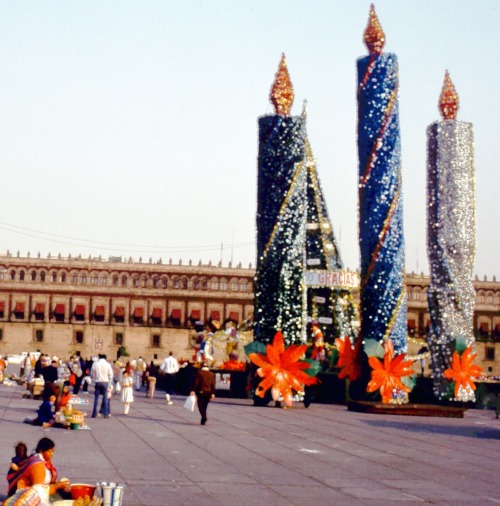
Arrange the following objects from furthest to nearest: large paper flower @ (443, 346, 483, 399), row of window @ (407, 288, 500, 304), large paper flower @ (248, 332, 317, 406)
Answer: row of window @ (407, 288, 500, 304) < large paper flower @ (443, 346, 483, 399) < large paper flower @ (248, 332, 317, 406)

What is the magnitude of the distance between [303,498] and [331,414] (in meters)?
12.7

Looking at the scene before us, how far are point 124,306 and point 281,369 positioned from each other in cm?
5428

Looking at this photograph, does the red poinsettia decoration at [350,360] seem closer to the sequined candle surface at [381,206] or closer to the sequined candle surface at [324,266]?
the sequined candle surface at [381,206]

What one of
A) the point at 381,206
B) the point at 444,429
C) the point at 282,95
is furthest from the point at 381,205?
the point at 444,429

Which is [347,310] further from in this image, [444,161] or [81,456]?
[81,456]

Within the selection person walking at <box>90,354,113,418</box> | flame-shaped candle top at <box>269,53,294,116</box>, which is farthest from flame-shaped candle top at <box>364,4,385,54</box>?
person walking at <box>90,354,113,418</box>

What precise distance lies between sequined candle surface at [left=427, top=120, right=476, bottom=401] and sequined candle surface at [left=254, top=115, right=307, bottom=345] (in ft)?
14.7

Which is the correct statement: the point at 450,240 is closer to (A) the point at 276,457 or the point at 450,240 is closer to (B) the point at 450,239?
(B) the point at 450,239

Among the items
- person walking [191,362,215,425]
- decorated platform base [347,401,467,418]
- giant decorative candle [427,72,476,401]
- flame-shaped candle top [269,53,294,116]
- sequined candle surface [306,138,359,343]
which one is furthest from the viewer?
sequined candle surface [306,138,359,343]

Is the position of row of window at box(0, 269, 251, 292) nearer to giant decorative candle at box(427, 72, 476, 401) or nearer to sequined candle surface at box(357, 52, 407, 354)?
giant decorative candle at box(427, 72, 476, 401)

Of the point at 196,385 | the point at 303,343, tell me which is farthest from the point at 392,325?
the point at 196,385

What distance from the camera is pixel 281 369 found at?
23.1 m

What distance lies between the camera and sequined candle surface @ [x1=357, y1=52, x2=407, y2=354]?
23438 millimetres

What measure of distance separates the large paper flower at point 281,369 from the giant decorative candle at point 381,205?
2.01 m
